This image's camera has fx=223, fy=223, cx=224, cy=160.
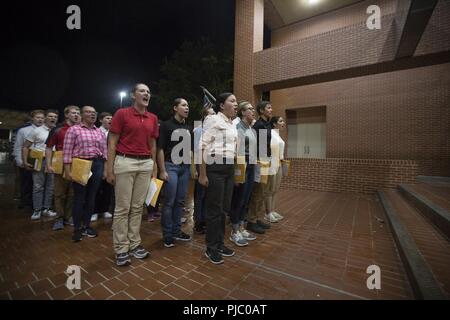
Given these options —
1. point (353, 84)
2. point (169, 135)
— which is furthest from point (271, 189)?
point (353, 84)

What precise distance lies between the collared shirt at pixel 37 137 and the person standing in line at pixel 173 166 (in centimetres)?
290

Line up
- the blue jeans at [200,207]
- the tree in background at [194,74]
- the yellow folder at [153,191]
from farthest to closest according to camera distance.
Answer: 1. the tree in background at [194,74]
2. the blue jeans at [200,207]
3. the yellow folder at [153,191]

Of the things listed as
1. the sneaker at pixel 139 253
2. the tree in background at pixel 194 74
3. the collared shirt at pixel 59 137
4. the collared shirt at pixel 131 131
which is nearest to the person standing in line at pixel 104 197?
the collared shirt at pixel 59 137

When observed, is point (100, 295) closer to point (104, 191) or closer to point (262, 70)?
point (104, 191)

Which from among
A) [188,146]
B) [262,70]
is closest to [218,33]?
[262,70]

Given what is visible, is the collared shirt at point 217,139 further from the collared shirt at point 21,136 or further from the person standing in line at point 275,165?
the collared shirt at point 21,136

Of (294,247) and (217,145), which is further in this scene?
(294,247)

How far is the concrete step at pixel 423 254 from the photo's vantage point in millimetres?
1748

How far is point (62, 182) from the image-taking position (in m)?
3.38

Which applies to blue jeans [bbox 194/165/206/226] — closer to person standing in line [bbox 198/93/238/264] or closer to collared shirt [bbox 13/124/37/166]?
person standing in line [bbox 198/93/238/264]

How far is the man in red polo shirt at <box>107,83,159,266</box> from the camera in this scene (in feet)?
7.38

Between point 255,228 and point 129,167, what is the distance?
2.08m

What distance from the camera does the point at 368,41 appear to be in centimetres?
619
